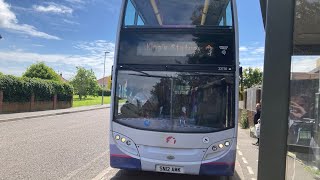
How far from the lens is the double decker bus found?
7254 mm

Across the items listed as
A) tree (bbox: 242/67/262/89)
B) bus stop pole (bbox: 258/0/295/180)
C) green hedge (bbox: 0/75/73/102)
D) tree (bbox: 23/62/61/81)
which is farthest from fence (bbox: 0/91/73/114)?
bus stop pole (bbox: 258/0/295/180)

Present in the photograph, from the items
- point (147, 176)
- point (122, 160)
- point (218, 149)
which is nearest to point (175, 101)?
point (218, 149)

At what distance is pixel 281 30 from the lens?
4.09m

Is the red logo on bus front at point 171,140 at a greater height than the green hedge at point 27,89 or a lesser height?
lesser

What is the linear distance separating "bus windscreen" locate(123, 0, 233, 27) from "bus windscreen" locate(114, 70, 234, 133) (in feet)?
3.36

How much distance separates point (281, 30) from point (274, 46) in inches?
7.1

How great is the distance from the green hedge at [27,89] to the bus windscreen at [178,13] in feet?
78.9

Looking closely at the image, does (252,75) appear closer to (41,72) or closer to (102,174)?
(41,72)

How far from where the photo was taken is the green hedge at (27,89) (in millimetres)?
30062

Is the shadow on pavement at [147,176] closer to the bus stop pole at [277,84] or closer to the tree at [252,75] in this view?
the bus stop pole at [277,84]

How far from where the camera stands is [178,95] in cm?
746

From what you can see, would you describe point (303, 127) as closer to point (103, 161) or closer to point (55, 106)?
point (103, 161)

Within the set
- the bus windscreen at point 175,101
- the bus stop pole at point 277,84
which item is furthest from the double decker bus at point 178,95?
the bus stop pole at point 277,84

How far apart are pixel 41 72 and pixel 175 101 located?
5260 cm
